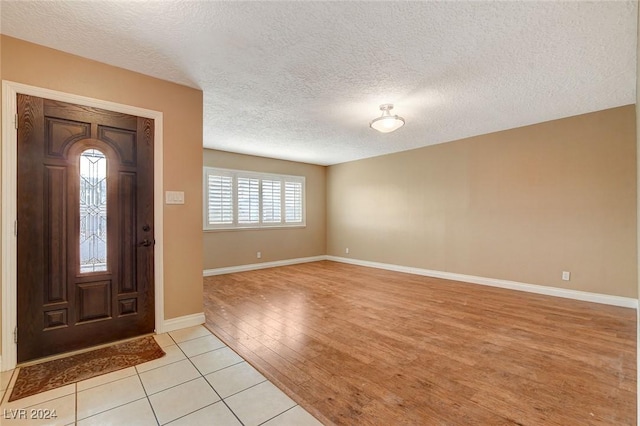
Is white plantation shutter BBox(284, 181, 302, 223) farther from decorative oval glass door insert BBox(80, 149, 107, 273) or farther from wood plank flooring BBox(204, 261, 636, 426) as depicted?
decorative oval glass door insert BBox(80, 149, 107, 273)

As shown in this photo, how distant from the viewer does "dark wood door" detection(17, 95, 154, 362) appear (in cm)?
216

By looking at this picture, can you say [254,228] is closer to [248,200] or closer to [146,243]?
[248,200]

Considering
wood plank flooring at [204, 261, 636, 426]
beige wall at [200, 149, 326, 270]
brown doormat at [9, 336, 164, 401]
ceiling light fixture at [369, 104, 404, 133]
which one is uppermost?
ceiling light fixture at [369, 104, 404, 133]

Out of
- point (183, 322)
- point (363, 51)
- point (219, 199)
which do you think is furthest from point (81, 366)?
point (219, 199)

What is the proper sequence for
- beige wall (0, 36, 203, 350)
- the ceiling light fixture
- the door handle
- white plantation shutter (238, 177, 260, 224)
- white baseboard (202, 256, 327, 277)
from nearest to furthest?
beige wall (0, 36, 203, 350) < the door handle < the ceiling light fixture < white baseboard (202, 256, 327, 277) < white plantation shutter (238, 177, 260, 224)

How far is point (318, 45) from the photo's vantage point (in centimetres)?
220

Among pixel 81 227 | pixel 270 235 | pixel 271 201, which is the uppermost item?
pixel 271 201

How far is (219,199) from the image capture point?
5.52 meters

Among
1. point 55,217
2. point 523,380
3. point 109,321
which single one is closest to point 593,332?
point 523,380

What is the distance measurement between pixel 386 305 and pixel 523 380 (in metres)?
1.77

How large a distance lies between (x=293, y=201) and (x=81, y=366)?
5080 mm

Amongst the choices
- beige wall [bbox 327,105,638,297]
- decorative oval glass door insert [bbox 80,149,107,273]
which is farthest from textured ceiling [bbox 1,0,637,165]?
decorative oval glass door insert [bbox 80,149,107,273]

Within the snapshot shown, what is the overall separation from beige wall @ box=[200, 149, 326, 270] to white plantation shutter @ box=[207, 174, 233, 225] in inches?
Answer: 9.7

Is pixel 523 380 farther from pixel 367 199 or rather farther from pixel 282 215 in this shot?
pixel 282 215
